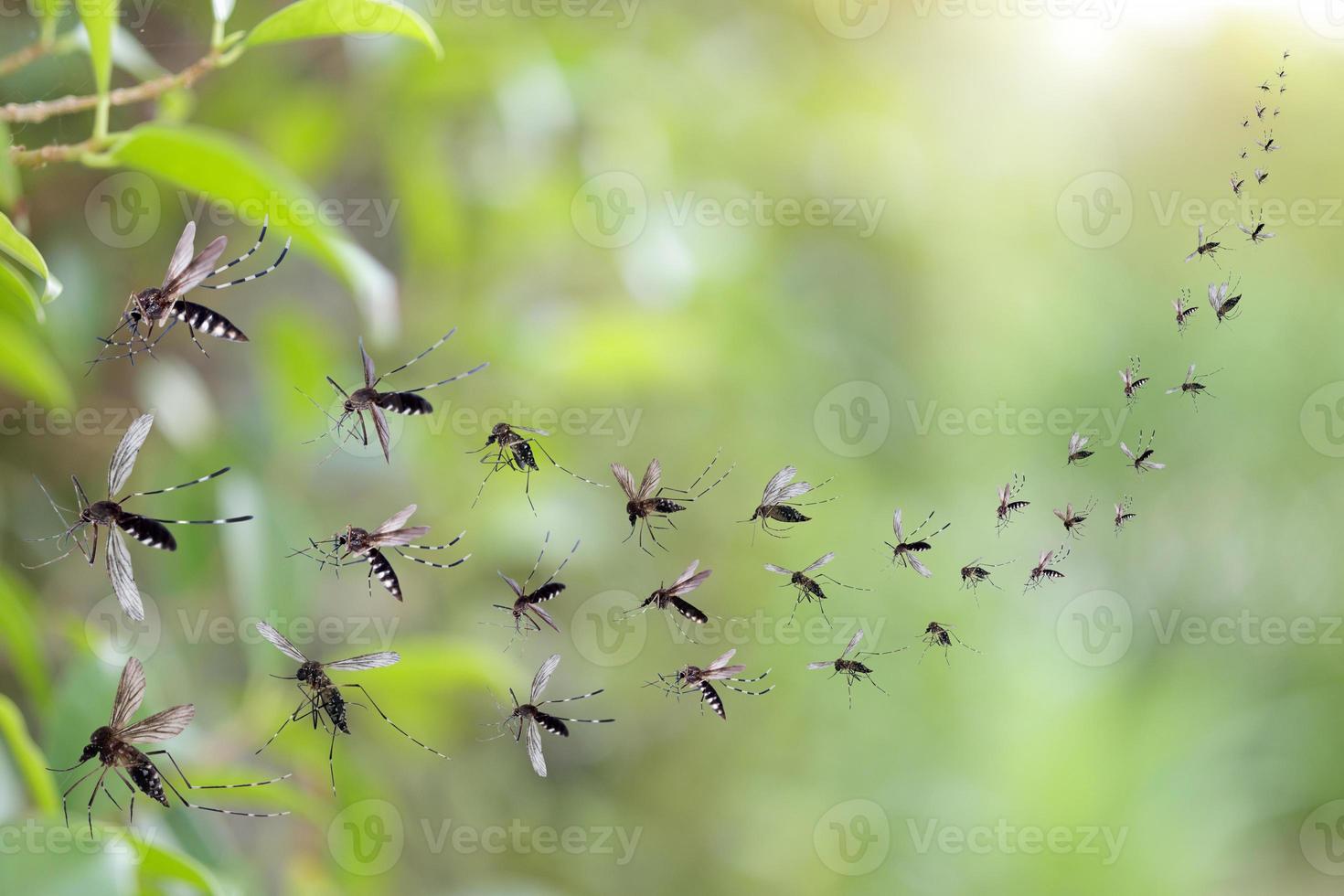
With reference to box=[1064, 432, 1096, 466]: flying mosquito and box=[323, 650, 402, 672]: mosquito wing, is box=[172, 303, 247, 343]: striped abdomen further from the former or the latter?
box=[1064, 432, 1096, 466]: flying mosquito

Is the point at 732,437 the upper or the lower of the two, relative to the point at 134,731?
upper

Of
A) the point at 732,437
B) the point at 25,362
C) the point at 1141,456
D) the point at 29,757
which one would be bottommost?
the point at 29,757

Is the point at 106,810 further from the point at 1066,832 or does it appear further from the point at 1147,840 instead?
the point at 1147,840

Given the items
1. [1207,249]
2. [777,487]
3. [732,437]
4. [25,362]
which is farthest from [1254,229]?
[732,437]

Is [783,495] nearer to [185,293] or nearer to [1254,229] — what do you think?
[185,293]

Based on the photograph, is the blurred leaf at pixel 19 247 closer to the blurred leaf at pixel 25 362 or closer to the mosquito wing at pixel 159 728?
the mosquito wing at pixel 159 728

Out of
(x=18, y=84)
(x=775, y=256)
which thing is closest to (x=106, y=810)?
(x=18, y=84)

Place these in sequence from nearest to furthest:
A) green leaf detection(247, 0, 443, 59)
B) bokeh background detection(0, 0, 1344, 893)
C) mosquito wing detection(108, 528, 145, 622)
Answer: mosquito wing detection(108, 528, 145, 622) → green leaf detection(247, 0, 443, 59) → bokeh background detection(0, 0, 1344, 893)

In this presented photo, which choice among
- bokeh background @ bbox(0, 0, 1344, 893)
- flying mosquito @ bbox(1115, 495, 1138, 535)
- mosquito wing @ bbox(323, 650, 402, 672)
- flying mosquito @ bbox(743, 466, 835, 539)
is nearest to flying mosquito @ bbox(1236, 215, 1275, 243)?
bokeh background @ bbox(0, 0, 1344, 893)
